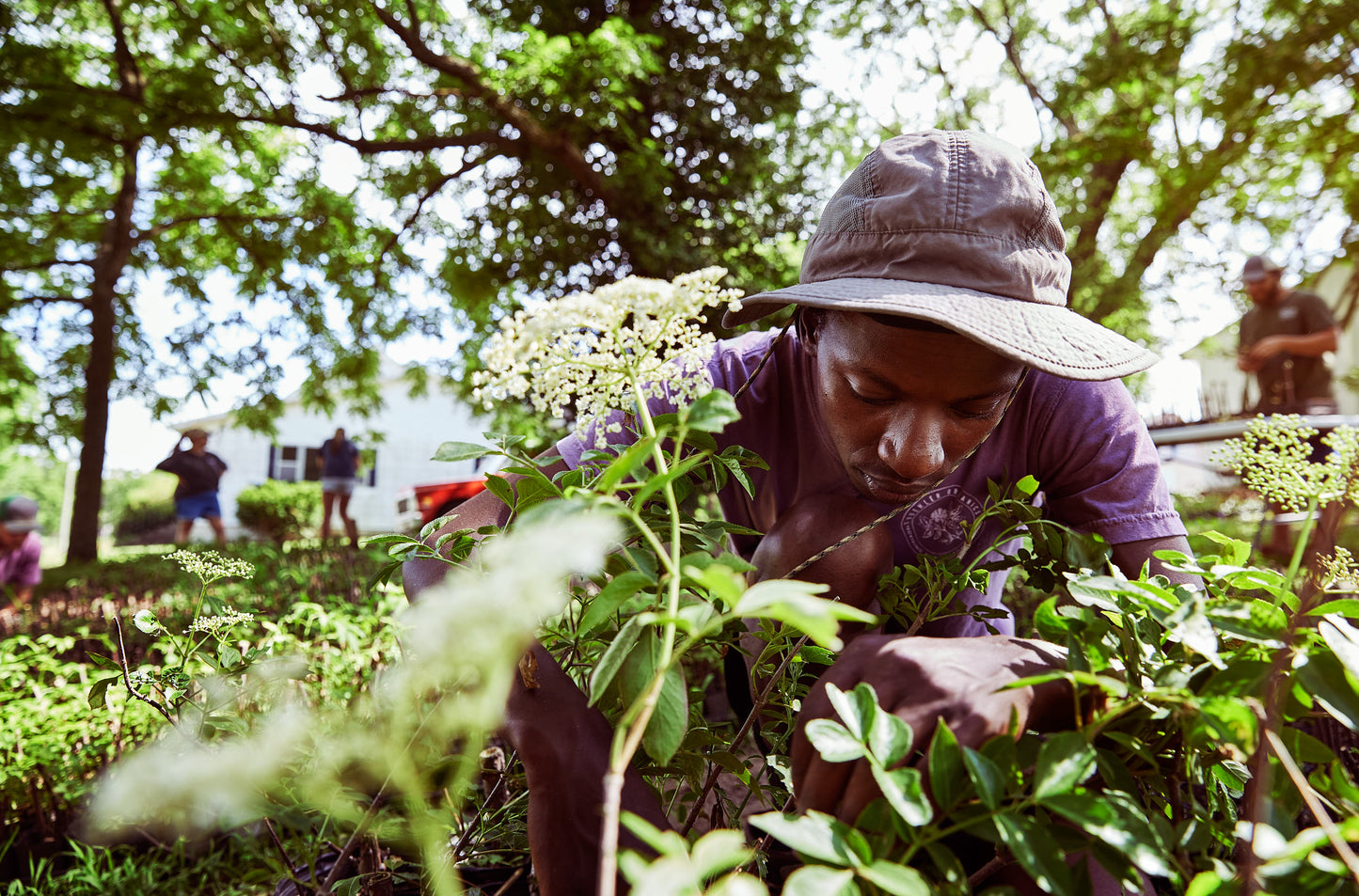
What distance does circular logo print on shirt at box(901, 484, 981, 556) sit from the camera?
1.66 meters

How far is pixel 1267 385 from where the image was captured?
18.2ft

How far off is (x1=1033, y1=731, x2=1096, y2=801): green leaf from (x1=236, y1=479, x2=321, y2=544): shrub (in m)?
18.9

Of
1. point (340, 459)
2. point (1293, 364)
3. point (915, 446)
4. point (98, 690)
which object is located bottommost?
point (340, 459)

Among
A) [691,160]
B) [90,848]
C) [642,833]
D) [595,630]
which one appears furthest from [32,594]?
[642,833]

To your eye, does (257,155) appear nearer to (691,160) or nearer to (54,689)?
(691,160)

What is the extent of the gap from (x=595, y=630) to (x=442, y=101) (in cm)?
854

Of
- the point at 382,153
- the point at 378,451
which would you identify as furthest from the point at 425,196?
the point at 378,451

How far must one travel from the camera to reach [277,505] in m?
18.3

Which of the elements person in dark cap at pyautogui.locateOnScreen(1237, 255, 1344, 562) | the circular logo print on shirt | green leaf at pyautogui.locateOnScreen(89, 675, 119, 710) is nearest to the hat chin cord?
the circular logo print on shirt

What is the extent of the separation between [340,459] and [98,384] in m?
3.23

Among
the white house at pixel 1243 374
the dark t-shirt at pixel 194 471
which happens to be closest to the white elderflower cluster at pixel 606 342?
the white house at pixel 1243 374

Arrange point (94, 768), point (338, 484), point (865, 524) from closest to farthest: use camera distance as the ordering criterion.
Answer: point (865, 524) < point (94, 768) < point (338, 484)

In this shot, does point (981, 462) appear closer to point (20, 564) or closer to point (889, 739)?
point (889, 739)

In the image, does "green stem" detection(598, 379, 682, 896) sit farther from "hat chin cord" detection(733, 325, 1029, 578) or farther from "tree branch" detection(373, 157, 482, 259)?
"tree branch" detection(373, 157, 482, 259)
